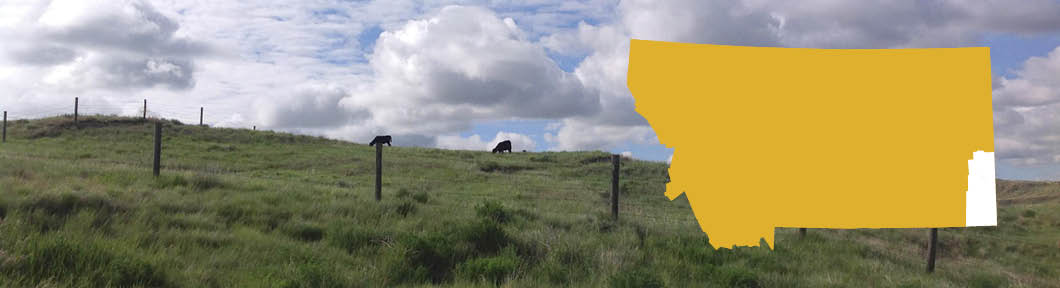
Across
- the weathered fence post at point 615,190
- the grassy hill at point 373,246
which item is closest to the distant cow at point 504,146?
the grassy hill at point 373,246

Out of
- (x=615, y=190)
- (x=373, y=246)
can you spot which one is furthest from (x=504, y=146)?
(x=373, y=246)

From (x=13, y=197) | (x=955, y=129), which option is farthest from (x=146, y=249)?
(x=955, y=129)

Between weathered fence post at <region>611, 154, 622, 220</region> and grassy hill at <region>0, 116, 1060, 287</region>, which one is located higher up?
weathered fence post at <region>611, 154, 622, 220</region>

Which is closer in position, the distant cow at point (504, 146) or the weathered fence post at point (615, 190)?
the weathered fence post at point (615, 190)

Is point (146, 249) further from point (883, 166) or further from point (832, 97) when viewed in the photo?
point (883, 166)

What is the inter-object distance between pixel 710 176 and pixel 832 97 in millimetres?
2051

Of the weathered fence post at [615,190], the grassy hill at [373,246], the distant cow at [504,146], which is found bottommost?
the grassy hill at [373,246]

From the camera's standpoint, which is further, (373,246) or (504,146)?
(504,146)

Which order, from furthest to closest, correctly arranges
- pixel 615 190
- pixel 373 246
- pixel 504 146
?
pixel 504 146, pixel 615 190, pixel 373 246

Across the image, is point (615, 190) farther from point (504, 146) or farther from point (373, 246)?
point (504, 146)

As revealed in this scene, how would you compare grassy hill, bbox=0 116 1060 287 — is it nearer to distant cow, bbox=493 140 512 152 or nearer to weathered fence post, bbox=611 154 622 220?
weathered fence post, bbox=611 154 622 220

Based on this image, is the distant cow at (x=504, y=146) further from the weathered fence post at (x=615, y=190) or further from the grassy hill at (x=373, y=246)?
the weathered fence post at (x=615, y=190)

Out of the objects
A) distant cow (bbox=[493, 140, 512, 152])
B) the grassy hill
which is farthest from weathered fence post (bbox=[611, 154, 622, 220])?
distant cow (bbox=[493, 140, 512, 152])

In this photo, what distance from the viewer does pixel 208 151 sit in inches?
1113
